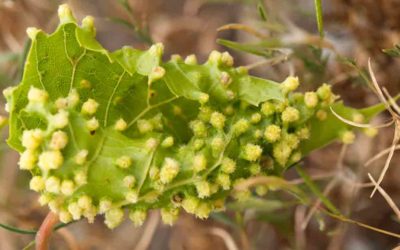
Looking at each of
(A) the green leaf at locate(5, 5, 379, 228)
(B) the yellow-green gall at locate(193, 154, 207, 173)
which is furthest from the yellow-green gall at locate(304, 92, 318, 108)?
(B) the yellow-green gall at locate(193, 154, 207, 173)

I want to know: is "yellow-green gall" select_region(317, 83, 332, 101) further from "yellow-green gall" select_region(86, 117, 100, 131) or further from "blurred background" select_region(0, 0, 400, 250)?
"yellow-green gall" select_region(86, 117, 100, 131)

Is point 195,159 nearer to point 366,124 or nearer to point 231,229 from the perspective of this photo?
point 366,124

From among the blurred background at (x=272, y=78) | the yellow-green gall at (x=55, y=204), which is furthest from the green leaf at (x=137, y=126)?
the blurred background at (x=272, y=78)

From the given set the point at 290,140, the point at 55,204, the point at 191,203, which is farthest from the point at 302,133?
the point at 55,204

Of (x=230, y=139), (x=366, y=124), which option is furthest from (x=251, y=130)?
(x=366, y=124)

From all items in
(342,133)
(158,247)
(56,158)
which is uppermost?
(56,158)

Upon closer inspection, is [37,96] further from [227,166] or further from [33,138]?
[227,166]
